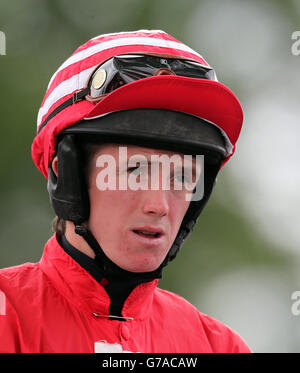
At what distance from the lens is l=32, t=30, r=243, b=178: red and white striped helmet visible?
2.16 m

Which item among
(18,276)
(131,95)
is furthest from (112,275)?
(131,95)

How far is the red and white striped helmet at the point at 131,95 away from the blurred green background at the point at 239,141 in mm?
4191

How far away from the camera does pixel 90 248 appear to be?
7.29 ft

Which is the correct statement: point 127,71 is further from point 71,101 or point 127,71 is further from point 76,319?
point 76,319

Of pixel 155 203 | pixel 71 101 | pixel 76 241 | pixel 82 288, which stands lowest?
pixel 82 288

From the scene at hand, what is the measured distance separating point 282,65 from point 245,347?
24.4 ft

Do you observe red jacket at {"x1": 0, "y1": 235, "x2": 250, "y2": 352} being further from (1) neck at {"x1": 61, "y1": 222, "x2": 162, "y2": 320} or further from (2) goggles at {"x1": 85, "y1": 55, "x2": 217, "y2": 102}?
(2) goggles at {"x1": 85, "y1": 55, "x2": 217, "y2": 102}

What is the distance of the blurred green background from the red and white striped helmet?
4.19 meters

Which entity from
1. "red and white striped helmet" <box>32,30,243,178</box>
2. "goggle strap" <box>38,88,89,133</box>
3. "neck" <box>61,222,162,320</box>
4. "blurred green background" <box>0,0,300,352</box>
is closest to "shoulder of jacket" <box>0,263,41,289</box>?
"neck" <box>61,222,162,320</box>

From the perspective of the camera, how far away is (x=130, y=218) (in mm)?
2152

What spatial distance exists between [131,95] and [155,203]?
34 cm
